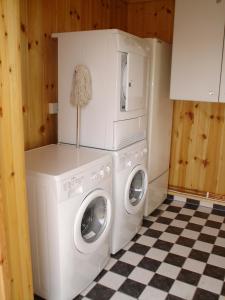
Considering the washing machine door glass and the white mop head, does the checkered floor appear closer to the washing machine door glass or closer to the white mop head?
the washing machine door glass

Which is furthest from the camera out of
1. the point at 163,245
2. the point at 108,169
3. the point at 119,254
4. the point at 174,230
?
the point at 174,230

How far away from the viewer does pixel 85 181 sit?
1.72 metres

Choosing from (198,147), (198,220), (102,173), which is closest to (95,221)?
(102,173)

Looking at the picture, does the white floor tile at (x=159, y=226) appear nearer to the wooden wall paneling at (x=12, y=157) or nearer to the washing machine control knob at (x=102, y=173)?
the washing machine control knob at (x=102, y=173)

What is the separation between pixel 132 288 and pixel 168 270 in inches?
13.2

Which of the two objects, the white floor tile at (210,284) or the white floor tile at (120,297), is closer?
the white floor tile at (120,297)

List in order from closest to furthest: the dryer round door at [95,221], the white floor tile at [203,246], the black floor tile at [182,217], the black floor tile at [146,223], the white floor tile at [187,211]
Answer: the dryer round door at [95,221], the white floor tile at [203,246], the black floor tile at [146,223], the black floor tile at [182,217], the white floor tile at [187,211]

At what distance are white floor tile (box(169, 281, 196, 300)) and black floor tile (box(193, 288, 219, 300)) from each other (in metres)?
0.03

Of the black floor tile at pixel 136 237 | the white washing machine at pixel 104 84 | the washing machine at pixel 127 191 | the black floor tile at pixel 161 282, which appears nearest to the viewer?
the black floor tile at pixel 161 282

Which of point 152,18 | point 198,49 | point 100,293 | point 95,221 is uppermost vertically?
point 152,18

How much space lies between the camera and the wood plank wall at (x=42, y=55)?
6.73ft

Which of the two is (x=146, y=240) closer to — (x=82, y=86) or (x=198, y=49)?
(x=82, y=86)

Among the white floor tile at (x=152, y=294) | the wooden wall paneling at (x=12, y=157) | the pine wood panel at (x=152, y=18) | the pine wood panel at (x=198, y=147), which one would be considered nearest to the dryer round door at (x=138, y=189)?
the white floor tile at (x=152, y=294)

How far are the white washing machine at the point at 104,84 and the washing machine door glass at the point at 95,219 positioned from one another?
16.7 inches
